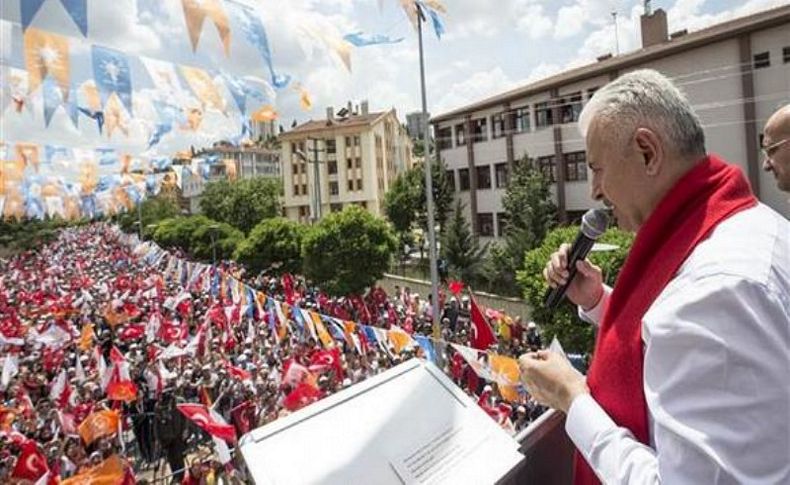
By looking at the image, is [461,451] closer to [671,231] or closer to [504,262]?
[671,231]

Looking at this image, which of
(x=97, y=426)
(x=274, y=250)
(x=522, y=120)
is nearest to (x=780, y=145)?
(x=97, y=426)

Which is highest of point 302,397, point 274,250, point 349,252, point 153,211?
point 153,211

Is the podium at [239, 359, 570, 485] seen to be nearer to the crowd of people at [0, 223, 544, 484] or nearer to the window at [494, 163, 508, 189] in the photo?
the crowd of people at [0, 223, 544, 484]

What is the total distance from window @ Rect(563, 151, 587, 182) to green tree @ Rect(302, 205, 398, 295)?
35.7ft

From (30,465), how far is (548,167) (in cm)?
2793

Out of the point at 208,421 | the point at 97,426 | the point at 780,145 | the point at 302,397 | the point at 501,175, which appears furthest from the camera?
the point at 501,175

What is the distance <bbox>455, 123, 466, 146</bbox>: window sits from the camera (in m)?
36.7

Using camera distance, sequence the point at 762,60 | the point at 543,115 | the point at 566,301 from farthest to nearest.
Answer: the point at 543,115
the point at 762,60
the point at 566,301

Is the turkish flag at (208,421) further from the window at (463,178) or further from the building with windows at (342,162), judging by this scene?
the building with windows at (342,162)

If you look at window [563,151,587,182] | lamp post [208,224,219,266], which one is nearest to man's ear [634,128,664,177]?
window [563,151,587,182]

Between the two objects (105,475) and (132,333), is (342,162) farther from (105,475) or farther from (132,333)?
(105,475)

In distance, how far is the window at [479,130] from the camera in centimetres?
3519

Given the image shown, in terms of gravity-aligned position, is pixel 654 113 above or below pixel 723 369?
above

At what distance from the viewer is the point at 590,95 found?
1432cm
